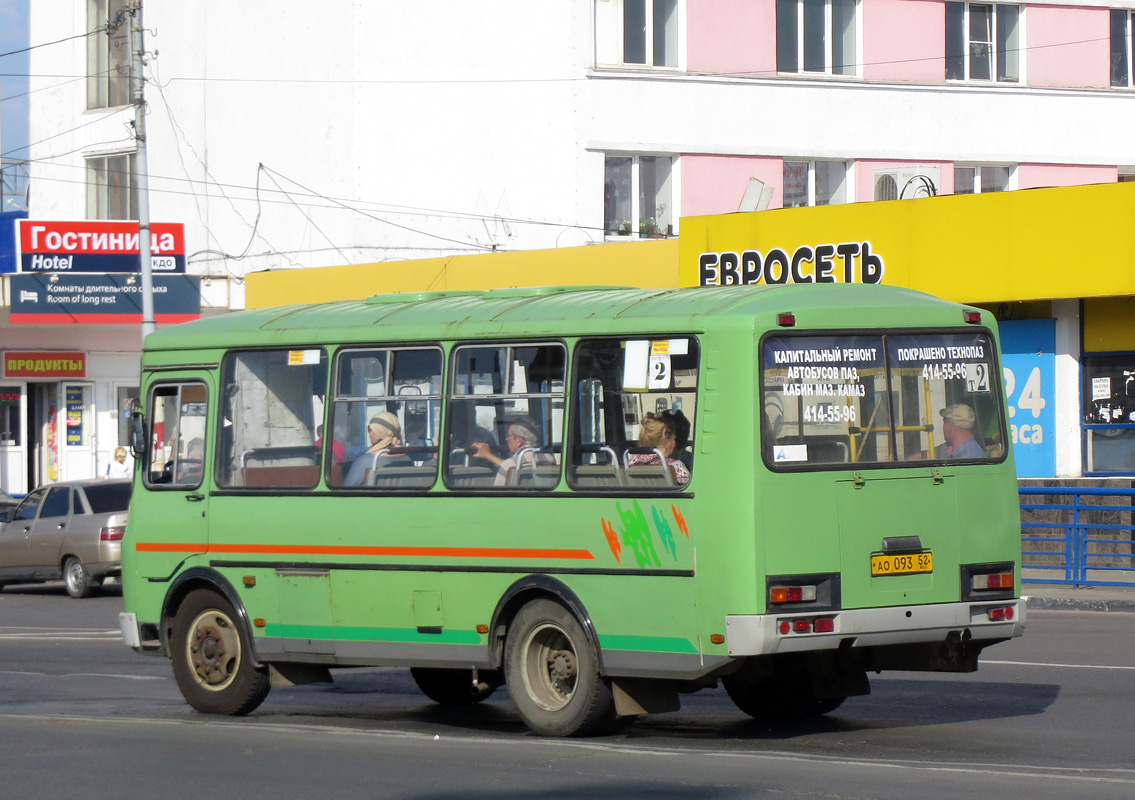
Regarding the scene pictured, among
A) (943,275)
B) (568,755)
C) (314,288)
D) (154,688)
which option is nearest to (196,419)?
(154,688)

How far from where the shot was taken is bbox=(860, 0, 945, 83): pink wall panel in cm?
3244

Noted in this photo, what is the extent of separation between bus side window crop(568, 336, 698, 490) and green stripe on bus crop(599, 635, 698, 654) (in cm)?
84

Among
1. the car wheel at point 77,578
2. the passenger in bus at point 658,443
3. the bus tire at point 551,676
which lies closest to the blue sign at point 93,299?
the car wheel at point 77,578

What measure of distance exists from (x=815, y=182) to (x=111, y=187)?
1511 cm

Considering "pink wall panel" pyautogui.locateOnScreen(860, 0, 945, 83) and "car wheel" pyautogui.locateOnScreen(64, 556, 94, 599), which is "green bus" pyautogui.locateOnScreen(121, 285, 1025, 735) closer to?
"car wheel" pyautogui.locateOnScreen(64, 556, 94, 599)

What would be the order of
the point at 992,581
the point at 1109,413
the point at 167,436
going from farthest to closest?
the point at 1109,413, the point at 167,436, the point at 992,581

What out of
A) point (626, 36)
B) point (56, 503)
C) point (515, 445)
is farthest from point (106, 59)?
point (515, 445)

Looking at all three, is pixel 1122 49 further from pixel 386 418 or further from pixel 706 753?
pixel 706 753

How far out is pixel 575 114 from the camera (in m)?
30.8

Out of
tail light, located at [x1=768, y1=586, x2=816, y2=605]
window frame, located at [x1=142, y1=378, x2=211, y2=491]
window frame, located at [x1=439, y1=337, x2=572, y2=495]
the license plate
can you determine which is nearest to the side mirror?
window frame, located at [x1=142, y1=378, x2=211, y2=491]

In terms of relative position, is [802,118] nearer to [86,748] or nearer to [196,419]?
[196,419]

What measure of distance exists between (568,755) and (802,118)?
2430 cm

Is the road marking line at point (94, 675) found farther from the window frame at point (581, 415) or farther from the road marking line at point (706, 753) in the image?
the window frame at point (581, 415)

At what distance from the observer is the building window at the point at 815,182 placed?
32.4m
